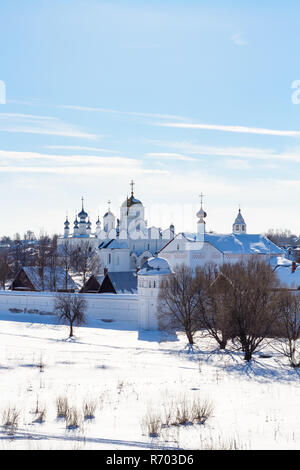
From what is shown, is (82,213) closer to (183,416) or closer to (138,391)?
(138,391)

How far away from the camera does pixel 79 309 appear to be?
2612cm

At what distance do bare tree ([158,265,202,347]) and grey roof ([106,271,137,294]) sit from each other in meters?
7.34

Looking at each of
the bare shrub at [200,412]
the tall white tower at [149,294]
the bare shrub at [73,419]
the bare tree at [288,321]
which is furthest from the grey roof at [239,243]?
the bare shrub at [73,419]

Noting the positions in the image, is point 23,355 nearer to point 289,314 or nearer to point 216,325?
point 216,325

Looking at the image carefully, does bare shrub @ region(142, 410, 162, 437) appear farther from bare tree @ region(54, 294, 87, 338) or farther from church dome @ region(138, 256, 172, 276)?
church dome @ region(138, 256, 172, 276)

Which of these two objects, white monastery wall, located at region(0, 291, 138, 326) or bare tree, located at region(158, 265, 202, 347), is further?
white monastery wall, located at region(0, 291, 138, 326)

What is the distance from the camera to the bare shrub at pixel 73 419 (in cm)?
939

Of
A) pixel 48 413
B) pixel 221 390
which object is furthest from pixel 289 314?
pixel 48 413

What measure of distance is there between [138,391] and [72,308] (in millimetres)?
13810

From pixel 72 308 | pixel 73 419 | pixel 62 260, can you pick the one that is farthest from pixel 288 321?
pixel 62 260

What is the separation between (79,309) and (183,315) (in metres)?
6.05

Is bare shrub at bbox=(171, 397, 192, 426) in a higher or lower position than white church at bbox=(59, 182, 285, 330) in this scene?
lower

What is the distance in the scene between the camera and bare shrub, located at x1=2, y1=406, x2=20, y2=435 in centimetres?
911

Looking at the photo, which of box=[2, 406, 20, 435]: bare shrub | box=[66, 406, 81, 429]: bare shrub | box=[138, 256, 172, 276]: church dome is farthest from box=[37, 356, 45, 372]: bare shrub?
box=[138, 256, 172, 276]: church dome
